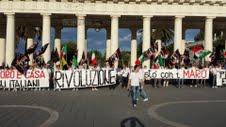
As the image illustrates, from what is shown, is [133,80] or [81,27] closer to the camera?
[133,80]

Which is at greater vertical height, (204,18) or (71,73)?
(204,18)

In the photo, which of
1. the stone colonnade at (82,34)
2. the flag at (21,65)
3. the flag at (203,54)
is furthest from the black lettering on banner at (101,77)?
the stone colonnade at (82,34)

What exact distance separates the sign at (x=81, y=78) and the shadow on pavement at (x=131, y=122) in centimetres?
1881

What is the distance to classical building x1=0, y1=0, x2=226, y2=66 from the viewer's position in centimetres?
5800

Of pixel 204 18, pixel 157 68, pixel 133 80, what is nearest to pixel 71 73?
pixel 157 68

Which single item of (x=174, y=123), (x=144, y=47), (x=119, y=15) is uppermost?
(x=119, y=15)

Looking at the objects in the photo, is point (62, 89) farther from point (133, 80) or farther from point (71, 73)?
point (133, 80)

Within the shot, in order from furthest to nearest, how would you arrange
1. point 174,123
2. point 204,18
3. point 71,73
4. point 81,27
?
point 204,18 → point 81,27 → point 71,73 → point 174,123

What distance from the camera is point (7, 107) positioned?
935 inches

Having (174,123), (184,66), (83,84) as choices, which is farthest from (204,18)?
(174,123)

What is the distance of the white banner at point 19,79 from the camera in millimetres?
37656

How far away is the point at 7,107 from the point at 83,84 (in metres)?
15.3

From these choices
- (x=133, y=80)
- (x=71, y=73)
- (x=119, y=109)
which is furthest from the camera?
(x=71, y=73)

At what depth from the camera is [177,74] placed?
4397cm
